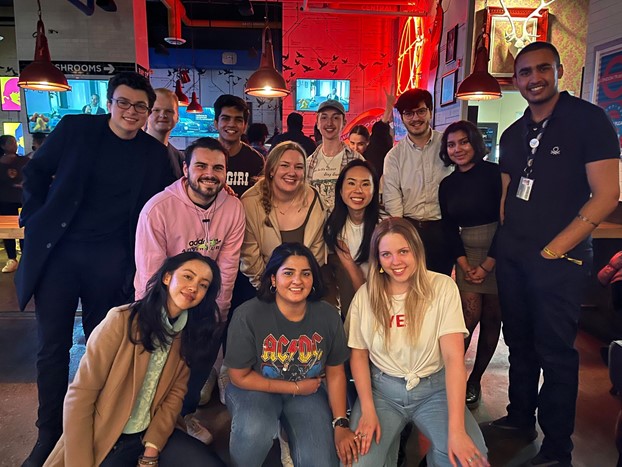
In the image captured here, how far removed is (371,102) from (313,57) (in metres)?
1.38

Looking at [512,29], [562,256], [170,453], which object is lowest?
[170,453]

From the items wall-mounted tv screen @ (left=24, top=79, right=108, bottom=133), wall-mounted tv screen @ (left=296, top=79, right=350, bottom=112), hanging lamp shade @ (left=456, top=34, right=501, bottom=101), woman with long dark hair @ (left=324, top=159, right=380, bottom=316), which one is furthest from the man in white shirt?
wall-mounted tv screen @ (left=296, top=79, right=350, bottom=112)

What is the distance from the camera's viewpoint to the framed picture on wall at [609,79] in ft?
12.5

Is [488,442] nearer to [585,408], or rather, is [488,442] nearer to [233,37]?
[585,408]

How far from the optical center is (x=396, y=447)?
6.48 feet

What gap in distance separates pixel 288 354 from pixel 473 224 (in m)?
1.37

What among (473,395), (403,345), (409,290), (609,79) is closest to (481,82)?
(609,79)

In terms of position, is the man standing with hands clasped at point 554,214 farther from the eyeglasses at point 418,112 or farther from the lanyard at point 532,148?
the eyeglasses at point 418,112

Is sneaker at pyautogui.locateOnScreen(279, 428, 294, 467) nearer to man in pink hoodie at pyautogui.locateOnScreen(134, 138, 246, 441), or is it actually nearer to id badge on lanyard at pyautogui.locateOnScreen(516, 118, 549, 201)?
man in pink hoodie at pyautogui.locateOnScreen(134, 138, 246, 441)

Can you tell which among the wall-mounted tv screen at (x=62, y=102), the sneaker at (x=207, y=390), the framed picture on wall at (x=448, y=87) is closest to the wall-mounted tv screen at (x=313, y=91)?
the framed picture on wall at (x=448, y=87)

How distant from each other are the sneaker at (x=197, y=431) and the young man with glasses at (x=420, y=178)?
63.5 inches

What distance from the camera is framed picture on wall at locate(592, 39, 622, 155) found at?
382 centimetres

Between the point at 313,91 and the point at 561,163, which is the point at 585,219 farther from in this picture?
the point at 313,91

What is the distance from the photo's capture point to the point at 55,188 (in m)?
2.17
